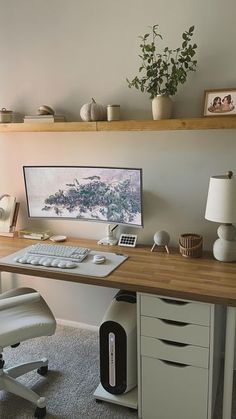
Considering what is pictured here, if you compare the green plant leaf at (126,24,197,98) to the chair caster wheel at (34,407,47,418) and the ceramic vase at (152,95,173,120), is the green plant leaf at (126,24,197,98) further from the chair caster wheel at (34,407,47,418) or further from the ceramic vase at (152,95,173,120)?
the chair caster wheel at (34,407,47,418)

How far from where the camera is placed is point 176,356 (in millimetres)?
1729

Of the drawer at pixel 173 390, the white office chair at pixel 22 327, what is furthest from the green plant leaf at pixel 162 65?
the drawer at pixel 173 390

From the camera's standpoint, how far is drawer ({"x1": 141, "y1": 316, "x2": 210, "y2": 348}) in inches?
65.7

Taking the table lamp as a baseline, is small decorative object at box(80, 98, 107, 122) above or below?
above

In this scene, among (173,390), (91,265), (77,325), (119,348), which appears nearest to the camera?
(173,390)

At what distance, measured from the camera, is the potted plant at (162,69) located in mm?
2000

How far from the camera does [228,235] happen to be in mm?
1972

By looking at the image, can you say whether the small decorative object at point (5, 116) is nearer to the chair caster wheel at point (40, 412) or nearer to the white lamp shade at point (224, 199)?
the white lamp shade at point (224, 199)

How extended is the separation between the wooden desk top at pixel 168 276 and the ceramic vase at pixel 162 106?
0.77 metres

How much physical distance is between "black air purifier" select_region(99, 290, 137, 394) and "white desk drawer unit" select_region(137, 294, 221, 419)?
9 cm

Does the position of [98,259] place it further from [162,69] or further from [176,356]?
[162,69]

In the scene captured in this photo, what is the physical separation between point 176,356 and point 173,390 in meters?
0.18

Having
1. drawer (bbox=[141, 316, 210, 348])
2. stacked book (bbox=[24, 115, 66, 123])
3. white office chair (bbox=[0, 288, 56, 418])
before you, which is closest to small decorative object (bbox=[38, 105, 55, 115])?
stacked book (bbox=[24, 115, 66, 123])

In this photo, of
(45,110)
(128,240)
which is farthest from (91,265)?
(45,110)
